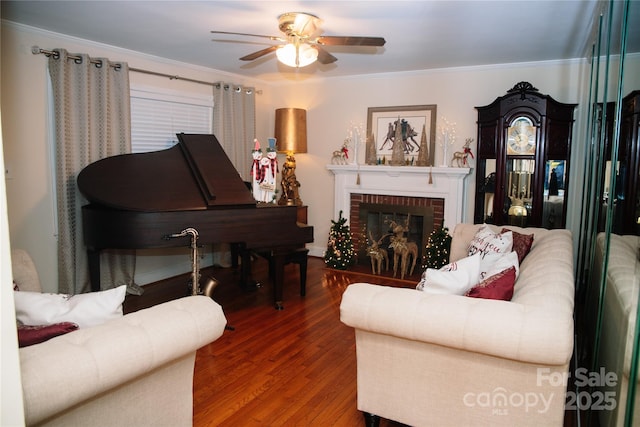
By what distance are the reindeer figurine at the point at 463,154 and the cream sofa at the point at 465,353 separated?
114 inches

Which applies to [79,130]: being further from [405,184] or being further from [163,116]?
[405,184]

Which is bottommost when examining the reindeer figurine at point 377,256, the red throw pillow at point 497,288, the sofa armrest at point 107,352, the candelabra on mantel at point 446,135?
the reindeer figurine at point 377,256

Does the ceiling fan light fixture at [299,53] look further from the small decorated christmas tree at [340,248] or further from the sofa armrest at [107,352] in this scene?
the small decorated christmas tree at [340,248]

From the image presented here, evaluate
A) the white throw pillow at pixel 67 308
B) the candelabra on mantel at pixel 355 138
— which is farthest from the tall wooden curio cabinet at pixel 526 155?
the white throw pillow at pixel 67 308

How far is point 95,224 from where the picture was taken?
3.37 meters

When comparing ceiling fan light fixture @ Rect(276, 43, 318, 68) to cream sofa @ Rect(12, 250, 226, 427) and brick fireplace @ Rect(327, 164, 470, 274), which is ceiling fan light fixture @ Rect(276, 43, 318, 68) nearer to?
cream sofa @ Rect(12, 250, 226, 427)

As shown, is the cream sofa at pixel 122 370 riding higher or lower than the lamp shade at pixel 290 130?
lower

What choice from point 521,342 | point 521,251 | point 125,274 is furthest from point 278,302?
point 521,342

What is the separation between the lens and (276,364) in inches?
115

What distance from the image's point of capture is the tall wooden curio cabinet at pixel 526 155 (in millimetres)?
4359

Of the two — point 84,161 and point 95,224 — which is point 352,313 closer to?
point 95,224

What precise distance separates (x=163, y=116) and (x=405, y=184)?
9.31 feet

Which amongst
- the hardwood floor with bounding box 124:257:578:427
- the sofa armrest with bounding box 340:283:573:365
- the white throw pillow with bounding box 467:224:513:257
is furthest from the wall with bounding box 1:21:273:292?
the white throw pillow with bounding box 467:224:513:257

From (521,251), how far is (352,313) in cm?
163
